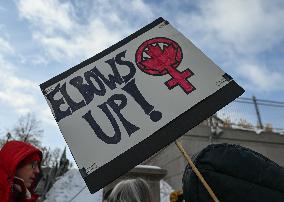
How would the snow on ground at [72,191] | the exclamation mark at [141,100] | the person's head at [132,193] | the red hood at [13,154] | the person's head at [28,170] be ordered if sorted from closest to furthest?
the exclamation mark at [141,100], the person's head at [132,193], the red hood at [13,154], the person's head at [28,170], the snow on ground at [72,191]

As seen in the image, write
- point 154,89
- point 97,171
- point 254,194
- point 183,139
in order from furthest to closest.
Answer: point 183,139
point 154,89
point 97,171
point 254,194

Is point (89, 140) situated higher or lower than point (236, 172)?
higher

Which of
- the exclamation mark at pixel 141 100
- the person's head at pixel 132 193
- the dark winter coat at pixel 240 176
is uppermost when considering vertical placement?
the exclamation mark at pixel 141 100

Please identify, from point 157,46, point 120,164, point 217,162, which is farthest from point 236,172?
point 157,46

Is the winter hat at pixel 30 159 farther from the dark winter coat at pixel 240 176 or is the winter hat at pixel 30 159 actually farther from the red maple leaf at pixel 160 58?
the dark winter coat at pixel 240 176

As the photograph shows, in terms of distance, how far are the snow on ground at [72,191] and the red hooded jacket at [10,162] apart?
7.91m

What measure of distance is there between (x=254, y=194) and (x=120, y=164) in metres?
0.72

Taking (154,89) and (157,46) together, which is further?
(157,46)

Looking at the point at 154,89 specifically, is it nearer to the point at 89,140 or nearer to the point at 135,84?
the point at 135,84

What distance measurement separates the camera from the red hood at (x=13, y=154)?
2523mm

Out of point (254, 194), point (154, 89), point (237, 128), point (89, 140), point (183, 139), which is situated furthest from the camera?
point (237, 128)

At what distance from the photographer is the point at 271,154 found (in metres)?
12.1

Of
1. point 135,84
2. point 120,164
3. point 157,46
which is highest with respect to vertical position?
point 157,46

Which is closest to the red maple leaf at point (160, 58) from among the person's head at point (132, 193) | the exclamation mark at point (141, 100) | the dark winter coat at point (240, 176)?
the exclamation mark at point (141, 100)
